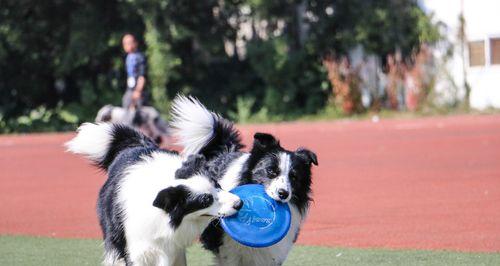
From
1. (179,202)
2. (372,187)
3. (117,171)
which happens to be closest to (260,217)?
(179,202)

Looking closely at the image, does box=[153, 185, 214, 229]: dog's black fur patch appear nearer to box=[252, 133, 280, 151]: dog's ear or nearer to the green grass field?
box=[252, 133, 280, 151]: dog's ear

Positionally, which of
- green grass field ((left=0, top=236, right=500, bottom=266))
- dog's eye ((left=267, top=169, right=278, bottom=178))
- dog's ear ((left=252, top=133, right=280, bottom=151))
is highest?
dog's ear ((left=252, top=133, right=280, bottom=151))

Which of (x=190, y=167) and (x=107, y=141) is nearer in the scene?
(x=190, y=167)

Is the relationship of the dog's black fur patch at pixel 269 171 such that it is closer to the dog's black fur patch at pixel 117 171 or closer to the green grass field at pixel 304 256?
the dog's black fur patch at pixel 117 171

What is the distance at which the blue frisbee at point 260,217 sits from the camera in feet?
25.4

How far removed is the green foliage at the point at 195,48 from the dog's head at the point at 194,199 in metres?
23.2

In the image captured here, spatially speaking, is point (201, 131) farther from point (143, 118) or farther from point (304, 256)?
point (143, 118)

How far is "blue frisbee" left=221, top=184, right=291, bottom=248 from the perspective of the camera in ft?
25.4

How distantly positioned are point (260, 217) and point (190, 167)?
36.1 inches

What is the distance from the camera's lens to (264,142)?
8.24 metres

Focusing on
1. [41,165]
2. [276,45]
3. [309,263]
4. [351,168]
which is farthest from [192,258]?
[276,45]

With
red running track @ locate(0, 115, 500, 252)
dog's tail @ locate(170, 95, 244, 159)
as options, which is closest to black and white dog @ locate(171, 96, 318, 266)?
dog's tail @ locate(170, 95, 244, 159)

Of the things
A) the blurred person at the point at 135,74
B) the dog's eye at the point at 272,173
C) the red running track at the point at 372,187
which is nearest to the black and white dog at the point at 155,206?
the dog's eye at the point at 272,173

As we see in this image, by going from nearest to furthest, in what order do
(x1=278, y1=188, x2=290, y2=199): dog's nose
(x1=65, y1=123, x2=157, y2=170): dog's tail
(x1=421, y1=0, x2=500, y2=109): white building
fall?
(x1=278, y1=188, x2=290, y2=199): dog's nose < (x1=65, y1=123, x2=157, y2=170): dog's tail < (x1=421, y1=0, x2=500, y2=109): white building
